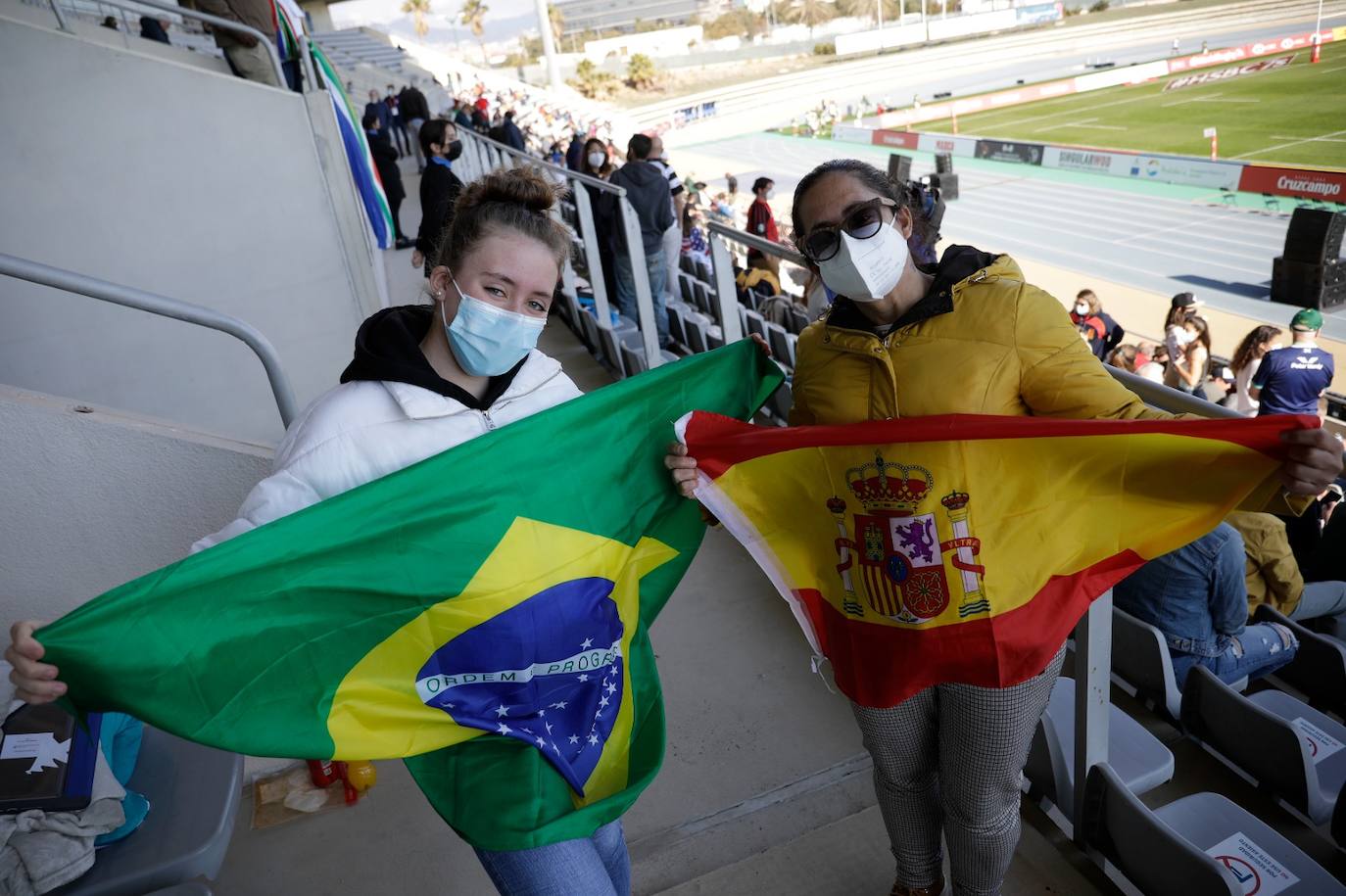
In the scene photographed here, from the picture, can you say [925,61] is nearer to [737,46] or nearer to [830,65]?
[830,65]

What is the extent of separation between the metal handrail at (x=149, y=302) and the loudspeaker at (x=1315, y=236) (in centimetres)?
1560

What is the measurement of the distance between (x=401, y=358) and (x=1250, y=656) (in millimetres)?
2789

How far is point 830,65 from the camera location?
2345 inches

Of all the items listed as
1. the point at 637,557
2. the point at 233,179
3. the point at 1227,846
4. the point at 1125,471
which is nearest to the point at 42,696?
the point at 637,557

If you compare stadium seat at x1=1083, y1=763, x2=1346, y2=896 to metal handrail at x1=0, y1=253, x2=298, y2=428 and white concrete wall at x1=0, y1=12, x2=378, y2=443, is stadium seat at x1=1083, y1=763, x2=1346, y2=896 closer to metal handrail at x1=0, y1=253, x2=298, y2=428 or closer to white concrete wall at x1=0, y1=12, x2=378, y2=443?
metal handrail at x1=0, y1=253, x2=298, y2=428

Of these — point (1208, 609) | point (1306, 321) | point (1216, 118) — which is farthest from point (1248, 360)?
point (1216, 118)

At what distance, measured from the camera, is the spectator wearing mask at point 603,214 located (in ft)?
23.1

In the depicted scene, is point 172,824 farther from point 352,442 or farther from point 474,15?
point 474,15

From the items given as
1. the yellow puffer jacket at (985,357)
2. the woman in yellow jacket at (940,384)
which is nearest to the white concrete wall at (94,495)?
the woman in yellow jacket at (940,384)

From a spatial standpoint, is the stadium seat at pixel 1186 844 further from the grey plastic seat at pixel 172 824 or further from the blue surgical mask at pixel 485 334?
the grey plastic seat at pixel 172 824

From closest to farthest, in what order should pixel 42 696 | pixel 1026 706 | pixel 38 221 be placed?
1. pixel 42 696
2. pixel 1026 706
3. pixel 38 221

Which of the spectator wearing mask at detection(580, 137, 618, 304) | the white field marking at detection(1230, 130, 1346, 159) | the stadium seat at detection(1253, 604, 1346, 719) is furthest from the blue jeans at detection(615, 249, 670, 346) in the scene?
the white field marking at detection(1230, 130, 1346, 159)

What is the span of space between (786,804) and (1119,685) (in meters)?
1.30

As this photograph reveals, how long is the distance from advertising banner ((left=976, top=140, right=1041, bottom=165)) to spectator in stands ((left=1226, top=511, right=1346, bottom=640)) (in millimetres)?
29768
